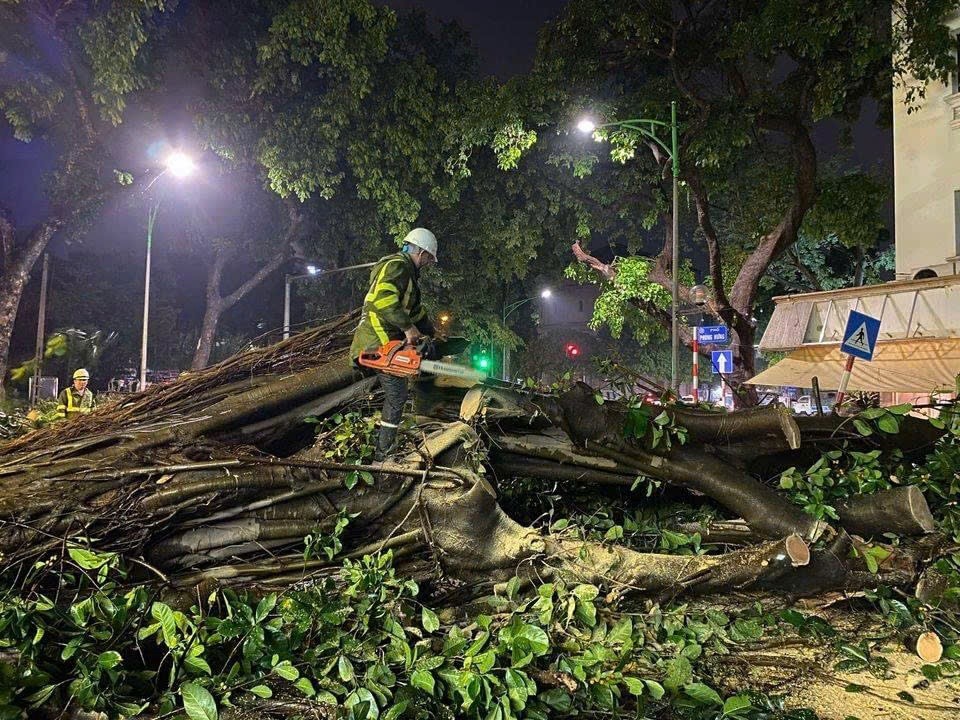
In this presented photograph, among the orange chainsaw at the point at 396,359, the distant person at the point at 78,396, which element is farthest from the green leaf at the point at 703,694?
the distant person at the point at 78,396

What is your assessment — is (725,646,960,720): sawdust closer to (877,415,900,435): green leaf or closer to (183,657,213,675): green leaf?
(877,415,900,435): green leaf

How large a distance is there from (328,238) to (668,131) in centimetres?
1072

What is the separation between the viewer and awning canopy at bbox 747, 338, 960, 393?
10.5m

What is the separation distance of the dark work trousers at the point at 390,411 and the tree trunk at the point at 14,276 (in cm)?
1257

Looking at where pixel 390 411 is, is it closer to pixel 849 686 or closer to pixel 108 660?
pixel 108 660

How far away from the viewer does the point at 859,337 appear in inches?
261

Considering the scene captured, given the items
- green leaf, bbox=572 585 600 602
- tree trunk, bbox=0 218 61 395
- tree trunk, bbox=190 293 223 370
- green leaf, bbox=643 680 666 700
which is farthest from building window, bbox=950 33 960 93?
tree trunk, bbox=190 293 223 370

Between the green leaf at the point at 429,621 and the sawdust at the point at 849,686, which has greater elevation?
the green leaf at the point at 429,621

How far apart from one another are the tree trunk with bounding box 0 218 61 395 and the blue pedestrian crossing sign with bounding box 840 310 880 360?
15.1 m

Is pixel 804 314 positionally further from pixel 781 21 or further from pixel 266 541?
pixel 266 541

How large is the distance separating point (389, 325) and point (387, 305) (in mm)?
141

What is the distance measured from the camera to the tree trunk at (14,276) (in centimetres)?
1334

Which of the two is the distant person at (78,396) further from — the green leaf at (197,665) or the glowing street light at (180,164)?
the glowing street light at (180,164)

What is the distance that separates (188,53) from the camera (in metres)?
13.9
